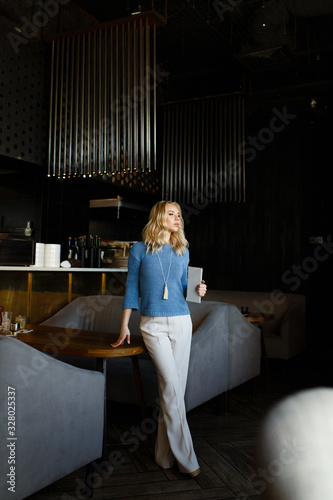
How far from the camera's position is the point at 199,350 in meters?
3.31

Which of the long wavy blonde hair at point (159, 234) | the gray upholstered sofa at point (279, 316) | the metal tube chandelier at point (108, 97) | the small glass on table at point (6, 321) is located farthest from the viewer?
the gray upholstered sofa at point (279, 316)

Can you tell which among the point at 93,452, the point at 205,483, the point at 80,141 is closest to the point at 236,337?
the point at 205,483

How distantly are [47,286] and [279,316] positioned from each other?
10.6ft

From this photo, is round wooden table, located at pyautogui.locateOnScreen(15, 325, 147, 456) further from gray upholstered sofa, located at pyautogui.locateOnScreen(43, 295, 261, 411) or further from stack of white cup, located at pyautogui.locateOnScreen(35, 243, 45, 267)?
stack of white cup, located at pyautogui.locateOnScreen(35, 243, 45, 267)

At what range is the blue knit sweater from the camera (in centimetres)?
254

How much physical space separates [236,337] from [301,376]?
1635 mm

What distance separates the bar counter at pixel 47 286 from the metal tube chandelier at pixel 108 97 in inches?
41.5

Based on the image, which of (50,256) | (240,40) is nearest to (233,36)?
(240,40)

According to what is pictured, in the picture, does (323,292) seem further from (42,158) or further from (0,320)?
(0,320)

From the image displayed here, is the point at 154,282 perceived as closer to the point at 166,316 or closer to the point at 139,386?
the point at 166,316

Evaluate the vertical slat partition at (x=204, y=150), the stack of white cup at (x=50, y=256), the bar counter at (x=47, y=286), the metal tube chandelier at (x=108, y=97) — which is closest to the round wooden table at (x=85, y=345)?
the bar counter at (x=47, y=286)

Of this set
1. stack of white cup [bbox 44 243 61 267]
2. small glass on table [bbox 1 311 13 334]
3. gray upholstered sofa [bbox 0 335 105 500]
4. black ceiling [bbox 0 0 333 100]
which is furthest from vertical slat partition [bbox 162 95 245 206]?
gray upholstered sofa [bbox 0 335 105 500]

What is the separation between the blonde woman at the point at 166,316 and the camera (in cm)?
251

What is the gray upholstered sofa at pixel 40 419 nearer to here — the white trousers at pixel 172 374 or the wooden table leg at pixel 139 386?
the white trousers at pixel 172 374
